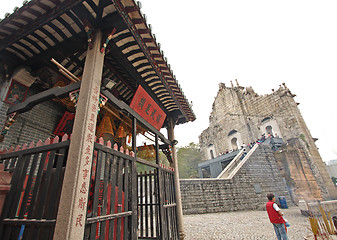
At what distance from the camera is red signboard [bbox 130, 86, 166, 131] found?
412cm

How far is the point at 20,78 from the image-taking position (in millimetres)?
3605

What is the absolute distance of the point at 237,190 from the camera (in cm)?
1195

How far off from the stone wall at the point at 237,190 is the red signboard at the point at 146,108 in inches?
284

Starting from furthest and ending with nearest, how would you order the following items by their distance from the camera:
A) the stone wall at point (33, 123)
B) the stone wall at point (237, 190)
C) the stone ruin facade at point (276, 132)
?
the stone ruin facade at point (276, 132) → the stone wall at point (237, 190) → the stone wall at point (33, 123)

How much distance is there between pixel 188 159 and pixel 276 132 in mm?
18356

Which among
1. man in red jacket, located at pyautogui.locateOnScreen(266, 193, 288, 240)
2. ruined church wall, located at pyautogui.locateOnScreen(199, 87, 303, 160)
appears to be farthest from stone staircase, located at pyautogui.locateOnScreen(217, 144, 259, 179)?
man in red jacket, located at pyautogui.locateOnScreen(266, 193, 288, 240)

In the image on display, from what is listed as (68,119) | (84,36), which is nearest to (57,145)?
(84,36)

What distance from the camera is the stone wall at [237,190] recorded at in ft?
35.4

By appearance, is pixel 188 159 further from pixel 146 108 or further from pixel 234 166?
pixel 146 108

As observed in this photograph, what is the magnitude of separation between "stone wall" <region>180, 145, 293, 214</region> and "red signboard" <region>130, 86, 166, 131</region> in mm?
7222

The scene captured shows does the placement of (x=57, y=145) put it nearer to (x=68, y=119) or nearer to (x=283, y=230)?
(x=68, y=119)

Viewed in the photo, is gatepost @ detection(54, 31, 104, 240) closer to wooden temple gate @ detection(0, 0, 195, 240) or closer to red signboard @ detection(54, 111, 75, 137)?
wooden temple gate @ detection(0, 0, 195, 240)

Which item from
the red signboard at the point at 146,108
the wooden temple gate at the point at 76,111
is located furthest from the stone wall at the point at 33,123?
the red signboard at the point at 146,108

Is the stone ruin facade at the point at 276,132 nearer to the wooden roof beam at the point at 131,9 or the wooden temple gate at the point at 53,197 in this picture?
the wooden temple gate at the point at 53,197
